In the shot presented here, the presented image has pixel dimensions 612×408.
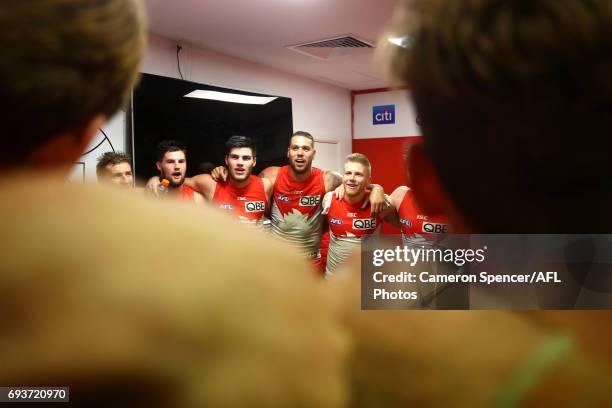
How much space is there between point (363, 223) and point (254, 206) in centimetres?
51

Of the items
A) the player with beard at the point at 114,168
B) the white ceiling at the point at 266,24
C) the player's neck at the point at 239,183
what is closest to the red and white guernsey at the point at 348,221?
the player's neck at the point at 239,183

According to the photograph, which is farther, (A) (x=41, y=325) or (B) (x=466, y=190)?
(B) (x=466, y=190)

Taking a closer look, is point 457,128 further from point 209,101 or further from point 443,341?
point 209,101

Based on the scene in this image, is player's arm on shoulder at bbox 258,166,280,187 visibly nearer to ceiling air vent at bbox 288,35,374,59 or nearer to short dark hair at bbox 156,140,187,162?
short dark hair at bbox 156,140,187,162

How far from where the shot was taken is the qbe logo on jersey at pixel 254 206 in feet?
7.40

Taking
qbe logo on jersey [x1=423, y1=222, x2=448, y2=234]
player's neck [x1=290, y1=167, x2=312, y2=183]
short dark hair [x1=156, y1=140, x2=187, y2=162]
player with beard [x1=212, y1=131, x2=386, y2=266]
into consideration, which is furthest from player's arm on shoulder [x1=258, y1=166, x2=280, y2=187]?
Answer: qbe logo on jersey [x1=423, y1=222, x2=448, y2=234]

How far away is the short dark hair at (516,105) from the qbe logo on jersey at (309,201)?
196 cm

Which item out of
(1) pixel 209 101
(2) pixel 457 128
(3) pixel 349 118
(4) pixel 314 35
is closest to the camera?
(2) pixel 457 128

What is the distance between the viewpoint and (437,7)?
1.08 ft

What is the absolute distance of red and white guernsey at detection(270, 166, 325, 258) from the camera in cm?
224

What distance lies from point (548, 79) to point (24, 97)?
0.32m

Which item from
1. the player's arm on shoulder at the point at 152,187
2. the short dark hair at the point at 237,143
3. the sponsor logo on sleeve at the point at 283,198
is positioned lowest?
the sponsor logo on sleeve at the point at 283,198

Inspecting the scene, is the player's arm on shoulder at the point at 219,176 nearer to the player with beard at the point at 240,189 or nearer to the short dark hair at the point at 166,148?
the player with beard at the point at 240,189

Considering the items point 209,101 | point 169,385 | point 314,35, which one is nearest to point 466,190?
point 169,385
